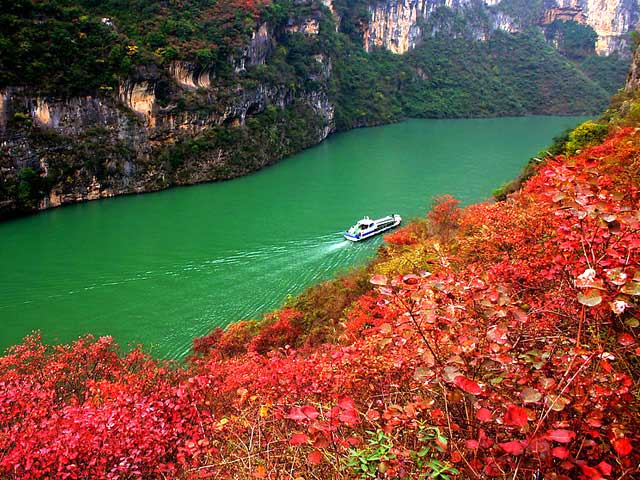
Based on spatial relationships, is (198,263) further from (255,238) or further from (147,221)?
(147,221)

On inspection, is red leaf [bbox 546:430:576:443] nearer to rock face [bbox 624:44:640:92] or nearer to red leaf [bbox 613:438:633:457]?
red leaf [bbox 613:438:633:457]

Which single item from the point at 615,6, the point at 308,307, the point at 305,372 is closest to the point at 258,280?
the point at 308,307

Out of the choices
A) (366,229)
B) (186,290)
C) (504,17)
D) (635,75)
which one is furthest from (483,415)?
(504,17)

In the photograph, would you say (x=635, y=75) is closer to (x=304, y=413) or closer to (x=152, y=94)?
(x=304, y=413)

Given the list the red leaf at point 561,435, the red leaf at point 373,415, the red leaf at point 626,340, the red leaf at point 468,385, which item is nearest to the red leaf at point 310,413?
the red leaf at point 373,415

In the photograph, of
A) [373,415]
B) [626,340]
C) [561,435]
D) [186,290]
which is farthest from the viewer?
[186,290]

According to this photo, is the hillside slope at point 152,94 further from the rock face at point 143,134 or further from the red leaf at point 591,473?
the red leaf at point 591,473
